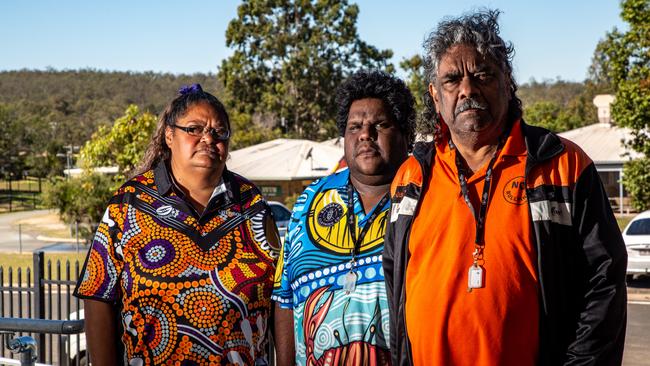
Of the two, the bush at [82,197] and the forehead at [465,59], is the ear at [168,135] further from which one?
the bush at [82,197]

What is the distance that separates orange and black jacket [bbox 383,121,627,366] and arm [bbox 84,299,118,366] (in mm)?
1855

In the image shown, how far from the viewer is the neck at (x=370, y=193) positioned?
3.21 meters

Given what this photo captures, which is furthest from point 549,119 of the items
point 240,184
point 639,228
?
Answer: point 240,184

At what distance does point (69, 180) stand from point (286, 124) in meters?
17.8

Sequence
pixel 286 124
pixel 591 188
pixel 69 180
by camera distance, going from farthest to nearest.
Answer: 1. pixel 286 124
2. pixel 69 180
3. pixel 591 188

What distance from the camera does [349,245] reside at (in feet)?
10.3

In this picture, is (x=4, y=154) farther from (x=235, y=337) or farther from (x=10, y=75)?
Answer: (x=10, y=75)

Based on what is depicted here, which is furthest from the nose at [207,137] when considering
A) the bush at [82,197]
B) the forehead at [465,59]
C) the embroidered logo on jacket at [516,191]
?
the bush at [82,197]

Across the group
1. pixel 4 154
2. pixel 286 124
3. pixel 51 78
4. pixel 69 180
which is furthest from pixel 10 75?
pixel 69 180

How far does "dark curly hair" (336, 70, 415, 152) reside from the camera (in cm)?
325

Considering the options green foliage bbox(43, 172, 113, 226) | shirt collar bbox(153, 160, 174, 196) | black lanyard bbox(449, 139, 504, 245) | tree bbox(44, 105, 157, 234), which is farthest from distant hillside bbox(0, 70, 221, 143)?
black lanyard bbox(449, 139, 504, 245)

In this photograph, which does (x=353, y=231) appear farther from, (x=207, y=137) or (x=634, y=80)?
(x=634, y=80)

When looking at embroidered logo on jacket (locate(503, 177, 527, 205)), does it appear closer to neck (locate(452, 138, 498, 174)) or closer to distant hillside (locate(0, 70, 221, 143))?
neck (locate(452, 138, 498, 174))

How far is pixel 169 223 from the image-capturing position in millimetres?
3465
